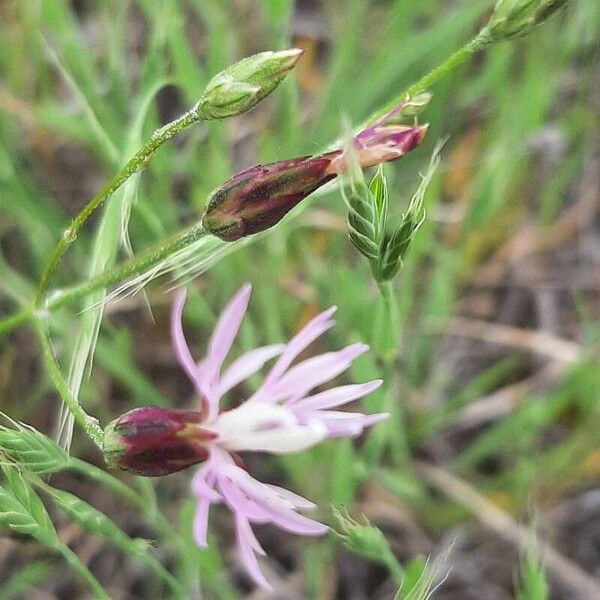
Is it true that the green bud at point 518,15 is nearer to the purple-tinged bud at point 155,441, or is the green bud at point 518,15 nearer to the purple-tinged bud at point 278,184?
the purple-tinged bud at point 278,184

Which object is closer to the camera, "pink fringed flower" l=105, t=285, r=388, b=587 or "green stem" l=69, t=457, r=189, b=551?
"pink fringed flower" l=105, t=285, r=388, b=587

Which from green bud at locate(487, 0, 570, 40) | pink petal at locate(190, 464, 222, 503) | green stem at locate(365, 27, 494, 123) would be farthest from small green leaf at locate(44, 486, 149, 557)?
green bud at locate(487, 0, 570, 40)

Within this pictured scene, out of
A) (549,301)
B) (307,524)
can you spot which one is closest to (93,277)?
(307,524)

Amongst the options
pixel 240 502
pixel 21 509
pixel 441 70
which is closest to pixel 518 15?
pixel 441 70

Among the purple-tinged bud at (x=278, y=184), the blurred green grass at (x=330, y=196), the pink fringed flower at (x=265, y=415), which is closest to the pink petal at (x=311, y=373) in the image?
the pink fringed flower at (x=265, y=415)

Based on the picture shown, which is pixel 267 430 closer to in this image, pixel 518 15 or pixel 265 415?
pixel 265 415

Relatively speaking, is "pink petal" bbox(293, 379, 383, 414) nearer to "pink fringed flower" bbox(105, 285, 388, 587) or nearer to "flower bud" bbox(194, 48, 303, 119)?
"pink fringed flower" bbox(105, 285, 388, 587)

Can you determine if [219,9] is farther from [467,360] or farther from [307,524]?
[307,524]
